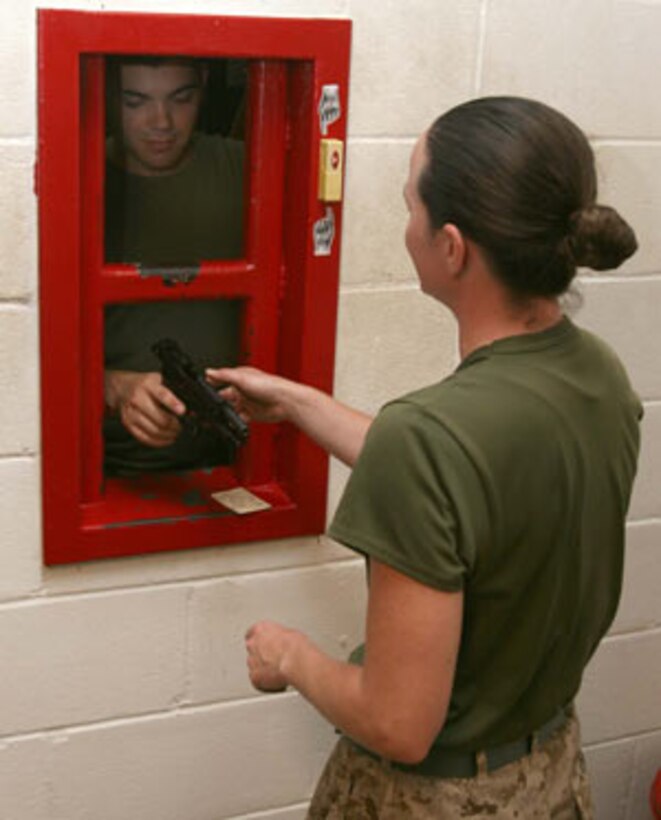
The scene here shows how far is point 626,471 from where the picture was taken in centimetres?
154

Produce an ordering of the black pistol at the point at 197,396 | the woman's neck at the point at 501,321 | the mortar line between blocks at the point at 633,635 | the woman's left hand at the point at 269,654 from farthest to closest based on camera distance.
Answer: the mortar line between blocks at the point at 633,635 < the black pistol at the point at 197,396 < the woman's left hand at the point at 269,654 < the woman's neck at the point at 501,321

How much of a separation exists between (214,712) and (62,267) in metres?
0.82

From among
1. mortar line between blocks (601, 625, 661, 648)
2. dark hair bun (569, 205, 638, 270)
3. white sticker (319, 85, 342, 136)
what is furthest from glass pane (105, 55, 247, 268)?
mortar line between blocks (601, 625, 661, 648)

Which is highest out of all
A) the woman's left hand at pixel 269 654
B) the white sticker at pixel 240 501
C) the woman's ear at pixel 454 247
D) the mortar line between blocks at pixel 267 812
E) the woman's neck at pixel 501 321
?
the woman's ear at pixel 454 247

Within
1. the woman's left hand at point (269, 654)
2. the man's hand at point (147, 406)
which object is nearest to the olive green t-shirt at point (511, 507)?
the woman's left hand at point (269, 654)

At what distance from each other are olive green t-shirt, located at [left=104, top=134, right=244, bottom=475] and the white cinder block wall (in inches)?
7.0

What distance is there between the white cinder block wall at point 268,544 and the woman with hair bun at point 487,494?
0.53 meters

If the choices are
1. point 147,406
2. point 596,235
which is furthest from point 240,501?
point 596,235

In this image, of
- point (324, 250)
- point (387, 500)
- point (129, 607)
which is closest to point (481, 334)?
point (387, 500)

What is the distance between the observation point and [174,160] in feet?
6.54

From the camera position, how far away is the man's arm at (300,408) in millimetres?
1826

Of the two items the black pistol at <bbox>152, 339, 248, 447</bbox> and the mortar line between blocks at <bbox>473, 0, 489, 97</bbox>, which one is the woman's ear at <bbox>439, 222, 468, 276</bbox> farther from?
the mortar line between blocks at <bbox>473, 0, 489, 97</bbox>

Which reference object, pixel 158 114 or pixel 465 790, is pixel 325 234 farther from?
pixel 465 790

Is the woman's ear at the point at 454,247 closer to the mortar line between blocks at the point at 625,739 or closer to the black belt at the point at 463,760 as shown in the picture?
the black belt at the point at 463,760
